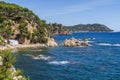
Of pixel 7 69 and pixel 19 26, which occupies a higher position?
pixel 19 26

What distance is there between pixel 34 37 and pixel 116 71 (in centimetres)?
8656

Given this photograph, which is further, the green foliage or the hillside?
the hillside

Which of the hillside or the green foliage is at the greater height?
the hillside

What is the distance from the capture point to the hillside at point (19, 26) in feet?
520

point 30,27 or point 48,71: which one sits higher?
point 30,27

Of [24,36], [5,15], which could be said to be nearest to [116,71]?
[24,36]

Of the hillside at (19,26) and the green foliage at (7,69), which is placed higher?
the hillside at (19,26)

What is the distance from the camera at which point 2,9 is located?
549ft

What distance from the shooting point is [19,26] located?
163625mm

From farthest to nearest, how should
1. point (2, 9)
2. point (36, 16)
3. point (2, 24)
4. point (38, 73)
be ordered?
point (36, 16) < point (2, 9) < point (2, 24) < point (38, 73)

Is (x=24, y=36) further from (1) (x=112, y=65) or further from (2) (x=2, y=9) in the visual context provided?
(1) (x=112, y=65)

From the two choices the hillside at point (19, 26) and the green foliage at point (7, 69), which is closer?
the green foliage at point (7, 69)

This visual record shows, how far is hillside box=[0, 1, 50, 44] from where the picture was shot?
159 metres

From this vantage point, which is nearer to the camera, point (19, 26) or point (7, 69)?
point (7, 69)
